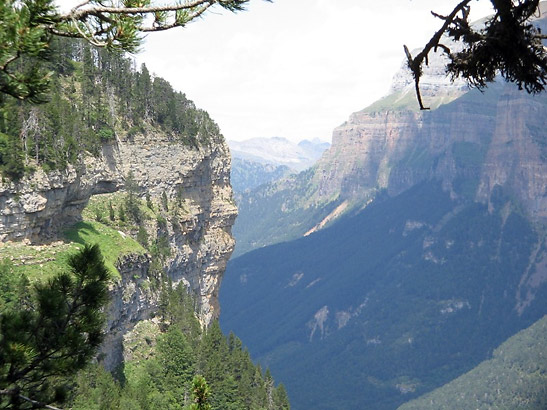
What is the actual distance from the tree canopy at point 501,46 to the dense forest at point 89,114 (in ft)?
131

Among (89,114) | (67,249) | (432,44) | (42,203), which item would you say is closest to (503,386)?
(89,114)

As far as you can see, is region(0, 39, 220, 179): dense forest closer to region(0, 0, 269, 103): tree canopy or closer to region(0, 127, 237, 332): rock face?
region(0, 127, 237, 332): rock face

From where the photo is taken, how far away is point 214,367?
216 feet

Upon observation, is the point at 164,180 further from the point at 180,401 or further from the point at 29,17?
the point at 29,17

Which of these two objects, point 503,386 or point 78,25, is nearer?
point 78,25

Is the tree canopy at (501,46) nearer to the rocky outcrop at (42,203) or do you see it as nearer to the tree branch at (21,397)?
the tree branch at (21,397)

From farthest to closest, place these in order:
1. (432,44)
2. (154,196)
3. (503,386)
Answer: (503,386) → (154,196) → (432,44)

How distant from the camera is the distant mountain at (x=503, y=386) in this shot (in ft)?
523

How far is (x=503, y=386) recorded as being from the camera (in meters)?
175

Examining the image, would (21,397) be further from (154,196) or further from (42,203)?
(154,196)

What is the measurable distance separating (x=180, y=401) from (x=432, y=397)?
145844 mm

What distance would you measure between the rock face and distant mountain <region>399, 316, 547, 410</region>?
8713 centimetres

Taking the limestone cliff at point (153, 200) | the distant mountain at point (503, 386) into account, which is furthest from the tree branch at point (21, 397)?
the distant mountain at point (503, 386)

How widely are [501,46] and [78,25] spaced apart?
7.75 m
